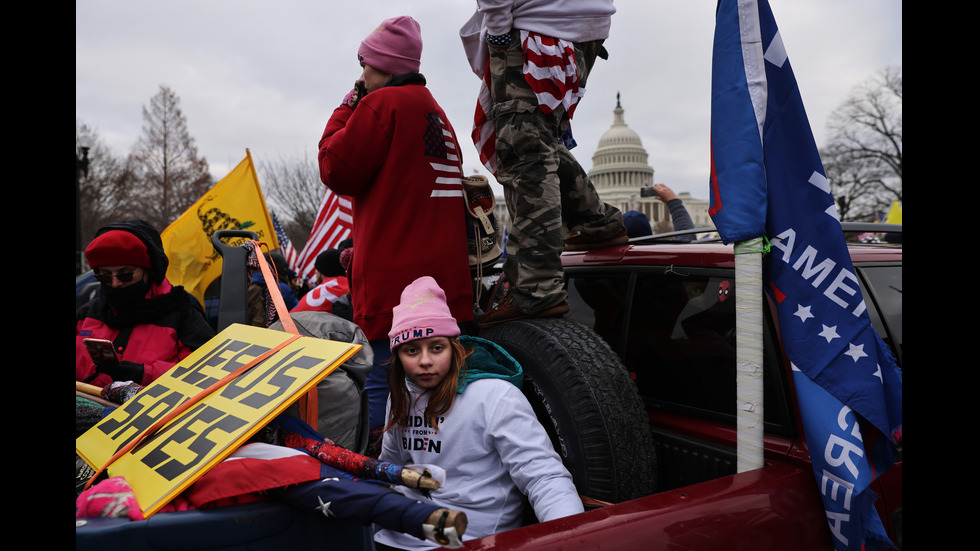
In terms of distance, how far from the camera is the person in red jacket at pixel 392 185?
263 centimetres

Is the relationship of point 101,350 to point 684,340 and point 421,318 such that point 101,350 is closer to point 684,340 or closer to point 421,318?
point 421,318

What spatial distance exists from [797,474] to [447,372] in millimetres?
1162

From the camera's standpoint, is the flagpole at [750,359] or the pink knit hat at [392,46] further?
the pink knit hat at [392,46]

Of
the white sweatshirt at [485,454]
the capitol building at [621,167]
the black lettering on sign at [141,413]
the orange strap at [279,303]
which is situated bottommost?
the white sweatshirt at [485,454]

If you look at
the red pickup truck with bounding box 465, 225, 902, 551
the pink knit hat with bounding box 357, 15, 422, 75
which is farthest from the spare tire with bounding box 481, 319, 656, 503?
the pink knit hat with bounding box 357, 15, 422, 75

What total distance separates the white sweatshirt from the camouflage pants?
633 mm

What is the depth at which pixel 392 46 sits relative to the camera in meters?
2.80

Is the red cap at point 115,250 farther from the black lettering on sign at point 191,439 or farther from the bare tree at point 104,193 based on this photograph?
the bare tree at point 104,193

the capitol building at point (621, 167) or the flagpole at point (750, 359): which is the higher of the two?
the capitol building at point (621, 167)

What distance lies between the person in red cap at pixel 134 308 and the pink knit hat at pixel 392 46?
1418mm

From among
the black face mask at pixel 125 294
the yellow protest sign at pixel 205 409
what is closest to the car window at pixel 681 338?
the yellow protest sign at pixel 205 409

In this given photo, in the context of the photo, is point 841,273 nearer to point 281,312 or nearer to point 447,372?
point 447,372

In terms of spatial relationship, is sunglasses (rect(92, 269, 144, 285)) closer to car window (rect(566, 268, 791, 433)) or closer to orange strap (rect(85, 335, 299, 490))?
orange strap (rect(85, 335, 299, 490))
